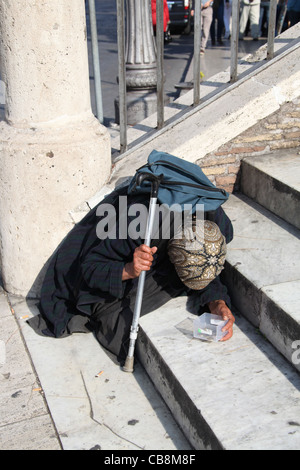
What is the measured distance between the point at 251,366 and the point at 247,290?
49 centimetres

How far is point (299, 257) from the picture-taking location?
331 cm

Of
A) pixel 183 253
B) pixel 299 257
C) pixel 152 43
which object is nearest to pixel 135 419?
pixel 183 253

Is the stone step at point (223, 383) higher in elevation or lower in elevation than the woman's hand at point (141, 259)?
lower

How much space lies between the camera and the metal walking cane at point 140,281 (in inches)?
114

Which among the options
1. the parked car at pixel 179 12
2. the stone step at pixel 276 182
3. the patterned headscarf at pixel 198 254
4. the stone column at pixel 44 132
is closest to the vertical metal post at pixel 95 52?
the stone column at pixel 44 132

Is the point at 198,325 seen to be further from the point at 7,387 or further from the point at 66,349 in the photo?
the point at 7,387

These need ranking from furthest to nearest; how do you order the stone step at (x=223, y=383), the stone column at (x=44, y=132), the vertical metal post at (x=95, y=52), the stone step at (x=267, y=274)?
1. the vertical metal post at (x=95, y=52)
2. the stone column at (x=44, y=132)
3. the stone step at (x=267, y=274)
4. the stone step at (x=223, y=383)

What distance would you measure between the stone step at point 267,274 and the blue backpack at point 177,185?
0.40m

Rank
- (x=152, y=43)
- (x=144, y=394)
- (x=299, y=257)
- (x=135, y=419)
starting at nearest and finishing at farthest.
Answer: (x=135, y=419), (x=144, y=394), (x=299, y=257), (x=152, y=43)

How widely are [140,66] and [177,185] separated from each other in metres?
3.72

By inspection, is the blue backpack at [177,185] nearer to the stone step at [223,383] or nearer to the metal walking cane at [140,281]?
the metal walking cane at [140,281]

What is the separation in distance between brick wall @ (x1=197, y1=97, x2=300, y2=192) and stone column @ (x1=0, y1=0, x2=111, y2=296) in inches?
31.8

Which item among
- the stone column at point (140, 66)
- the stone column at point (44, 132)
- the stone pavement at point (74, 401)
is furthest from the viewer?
the stone column at point (140, 66)

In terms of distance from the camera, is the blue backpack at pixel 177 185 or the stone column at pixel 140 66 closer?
the blue backpack at pixel 177 185
